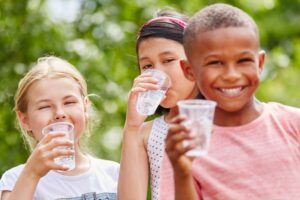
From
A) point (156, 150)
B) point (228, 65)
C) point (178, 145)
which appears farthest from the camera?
point (156, 150)

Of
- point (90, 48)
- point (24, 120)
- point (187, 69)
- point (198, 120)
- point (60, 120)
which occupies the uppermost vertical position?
point (90, 48)

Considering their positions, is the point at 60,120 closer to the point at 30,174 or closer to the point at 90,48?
the point at 30,174

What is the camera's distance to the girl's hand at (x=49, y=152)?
3.55 meters

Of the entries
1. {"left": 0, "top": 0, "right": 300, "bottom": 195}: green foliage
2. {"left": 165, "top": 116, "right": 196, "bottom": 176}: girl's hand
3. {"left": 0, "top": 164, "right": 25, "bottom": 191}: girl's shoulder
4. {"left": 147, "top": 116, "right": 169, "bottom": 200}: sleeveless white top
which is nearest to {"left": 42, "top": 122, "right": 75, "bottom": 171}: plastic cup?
{"left": 147, "top": 116, "right": 169, "bottom": 200}: sleeveless white top

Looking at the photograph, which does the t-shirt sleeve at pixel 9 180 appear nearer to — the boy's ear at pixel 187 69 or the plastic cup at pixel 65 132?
the plastic cup at pixel 65 132

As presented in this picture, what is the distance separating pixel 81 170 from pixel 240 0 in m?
4.78

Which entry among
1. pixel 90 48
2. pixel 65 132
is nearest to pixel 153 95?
Result: pixel 65 132

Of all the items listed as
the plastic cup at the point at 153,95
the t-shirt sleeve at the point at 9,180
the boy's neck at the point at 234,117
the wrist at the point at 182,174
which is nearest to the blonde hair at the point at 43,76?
the t-shirt sleeve at the point at 9,180

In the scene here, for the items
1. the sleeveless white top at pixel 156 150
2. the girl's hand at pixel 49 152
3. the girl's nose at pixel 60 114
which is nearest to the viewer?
the girl's hand at pixel 49 152

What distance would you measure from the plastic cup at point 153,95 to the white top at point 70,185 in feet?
1.86

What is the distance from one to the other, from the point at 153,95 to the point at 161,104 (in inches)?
3.5

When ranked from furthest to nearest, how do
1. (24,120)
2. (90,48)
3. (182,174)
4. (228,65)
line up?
(90,48), (24,120), (228,65), (182,174)

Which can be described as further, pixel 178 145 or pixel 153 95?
pixel 153 95

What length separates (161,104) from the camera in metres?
3.79
